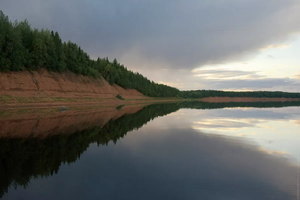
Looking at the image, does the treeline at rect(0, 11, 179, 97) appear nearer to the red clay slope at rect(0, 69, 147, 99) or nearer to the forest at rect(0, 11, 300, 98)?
the forest at rect(0, 11, 300, 98)

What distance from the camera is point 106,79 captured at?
97625 mm

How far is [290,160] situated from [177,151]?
20.5ft

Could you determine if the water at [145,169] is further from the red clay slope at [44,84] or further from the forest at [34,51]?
the forest at [34,51]

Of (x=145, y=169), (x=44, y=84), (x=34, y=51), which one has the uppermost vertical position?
(x=34, y=51)

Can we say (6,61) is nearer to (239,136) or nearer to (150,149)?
(150,149)

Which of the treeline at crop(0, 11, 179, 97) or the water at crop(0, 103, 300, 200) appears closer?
the water at crop(0, 103, 300, 200)

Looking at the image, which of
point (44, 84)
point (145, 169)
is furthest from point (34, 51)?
point (145, 169)

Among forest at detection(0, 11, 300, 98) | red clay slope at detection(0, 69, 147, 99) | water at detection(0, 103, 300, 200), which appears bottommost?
water at detection(0, 103, 300, 200)

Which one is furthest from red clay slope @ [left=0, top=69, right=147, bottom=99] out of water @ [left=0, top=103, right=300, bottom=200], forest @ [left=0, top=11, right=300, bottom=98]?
water @ [left=0, top=103, right=300, bottom=200]

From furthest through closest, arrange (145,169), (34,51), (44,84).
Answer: (34,51) → (44,84) → (145,169)

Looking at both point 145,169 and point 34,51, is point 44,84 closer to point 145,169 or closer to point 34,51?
point 34,51

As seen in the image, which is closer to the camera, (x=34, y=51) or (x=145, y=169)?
(x=145, y=169)

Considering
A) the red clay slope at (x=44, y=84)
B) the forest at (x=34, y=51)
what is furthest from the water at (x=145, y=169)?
the forest at (x=34, y=51)

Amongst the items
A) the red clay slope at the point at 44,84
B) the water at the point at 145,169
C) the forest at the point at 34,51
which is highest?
the forest at the point at 34,51
